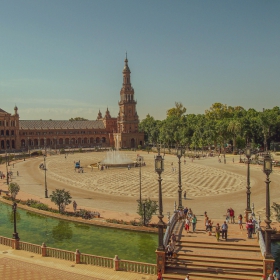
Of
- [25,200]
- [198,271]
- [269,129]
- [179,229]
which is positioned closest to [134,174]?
[25,200]

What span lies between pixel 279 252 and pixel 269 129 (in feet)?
244

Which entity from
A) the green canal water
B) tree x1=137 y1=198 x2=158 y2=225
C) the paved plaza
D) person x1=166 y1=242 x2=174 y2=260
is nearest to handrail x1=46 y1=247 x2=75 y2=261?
the green canal water

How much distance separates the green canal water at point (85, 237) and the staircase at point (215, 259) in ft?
13.5

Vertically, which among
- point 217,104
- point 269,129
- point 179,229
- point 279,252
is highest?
point 217,104

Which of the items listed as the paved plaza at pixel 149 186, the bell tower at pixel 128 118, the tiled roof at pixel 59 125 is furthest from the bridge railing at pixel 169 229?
the tiled roof at pixel 59 125

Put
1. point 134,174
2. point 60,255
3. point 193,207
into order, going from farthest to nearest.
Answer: point 134,174 → point 193,207 → point 60,255

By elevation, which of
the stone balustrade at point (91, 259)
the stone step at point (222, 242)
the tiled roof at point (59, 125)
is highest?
the tiled roof at point (59, 125)

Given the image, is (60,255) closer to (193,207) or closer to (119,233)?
(119,233)

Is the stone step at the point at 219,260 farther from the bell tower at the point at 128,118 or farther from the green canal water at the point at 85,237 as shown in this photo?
the bell tower at the point at 128,118

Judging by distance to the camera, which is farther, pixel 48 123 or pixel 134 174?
pixel 48 123

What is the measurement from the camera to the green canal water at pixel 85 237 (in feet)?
80.3

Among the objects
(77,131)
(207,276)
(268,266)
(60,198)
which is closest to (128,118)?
(77,131)

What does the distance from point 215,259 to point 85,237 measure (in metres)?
12.5

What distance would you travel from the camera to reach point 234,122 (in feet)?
292
